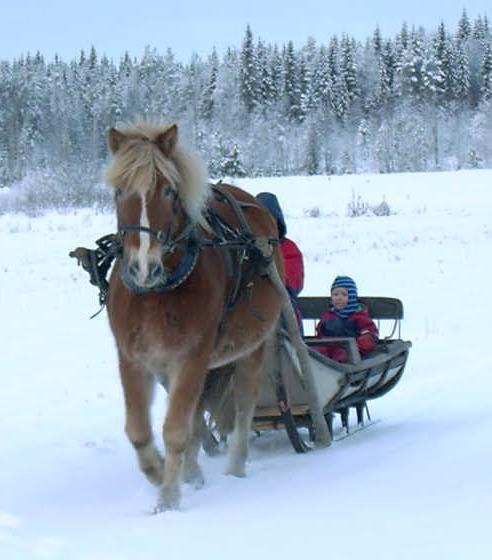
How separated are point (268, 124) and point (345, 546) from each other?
75.2 m

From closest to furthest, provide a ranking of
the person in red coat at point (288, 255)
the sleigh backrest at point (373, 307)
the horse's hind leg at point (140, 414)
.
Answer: the horse's hind leg at point (140, 414) → the person in red coat at point (288, 255) → the sleigh backrest at point (373, 307)

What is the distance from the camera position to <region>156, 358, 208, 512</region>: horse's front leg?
475 centimetres

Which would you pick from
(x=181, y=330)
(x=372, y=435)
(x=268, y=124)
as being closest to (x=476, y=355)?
(x=372, y=435)

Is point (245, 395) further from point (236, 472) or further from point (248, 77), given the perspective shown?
point (248, 77)

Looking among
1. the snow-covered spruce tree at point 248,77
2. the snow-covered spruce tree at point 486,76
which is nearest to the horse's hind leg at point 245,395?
the snow-covered spruce tree at point 248,77

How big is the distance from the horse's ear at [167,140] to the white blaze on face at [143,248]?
394mm

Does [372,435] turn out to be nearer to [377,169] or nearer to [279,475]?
[279,475]

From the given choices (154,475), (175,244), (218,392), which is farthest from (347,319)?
(175,244)

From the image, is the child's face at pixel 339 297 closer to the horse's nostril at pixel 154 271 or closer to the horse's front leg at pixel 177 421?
the horse's front leg at pixel 177 421

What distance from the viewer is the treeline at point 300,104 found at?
230 feet

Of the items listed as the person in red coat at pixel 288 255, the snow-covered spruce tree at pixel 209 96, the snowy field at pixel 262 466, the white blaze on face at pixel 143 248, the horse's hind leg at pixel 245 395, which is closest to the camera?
the snowy field at pixel 262 466

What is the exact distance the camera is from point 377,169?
65438mm

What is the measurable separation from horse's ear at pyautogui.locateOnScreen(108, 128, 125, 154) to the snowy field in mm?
1900

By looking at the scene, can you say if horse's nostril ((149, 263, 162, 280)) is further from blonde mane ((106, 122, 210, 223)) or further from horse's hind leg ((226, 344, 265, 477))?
horse's hind leg ((226, 344, 265, 477))
